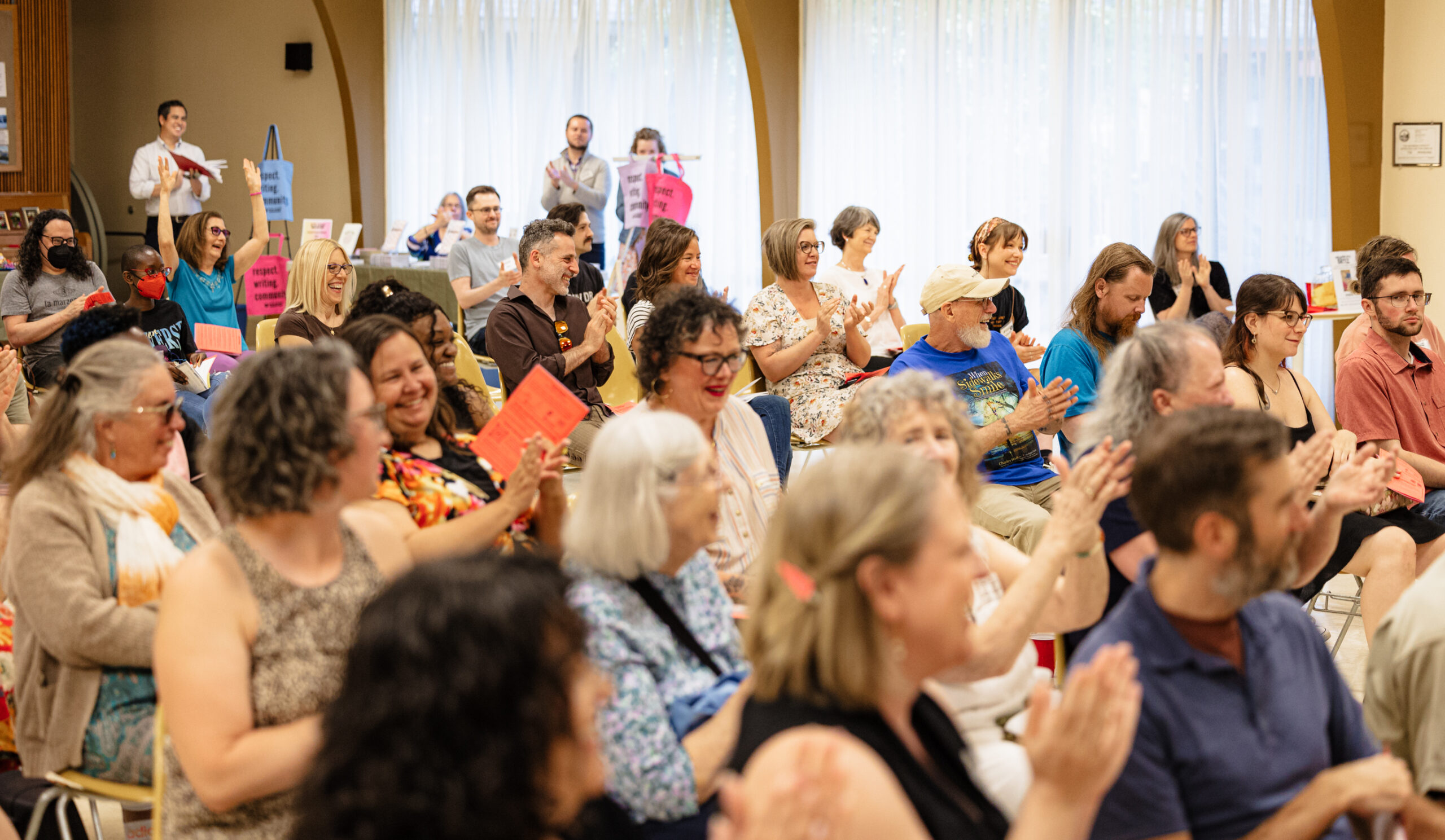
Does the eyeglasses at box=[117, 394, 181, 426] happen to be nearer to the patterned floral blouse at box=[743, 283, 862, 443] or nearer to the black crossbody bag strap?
the black crossbody bag strap

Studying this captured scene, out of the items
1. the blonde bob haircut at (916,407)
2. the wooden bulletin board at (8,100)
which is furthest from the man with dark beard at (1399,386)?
the wooden bulletin board at (8,100)

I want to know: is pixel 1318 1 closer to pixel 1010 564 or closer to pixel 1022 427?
pixel 1022 427

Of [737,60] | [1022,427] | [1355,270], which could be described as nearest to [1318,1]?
[1355,270]

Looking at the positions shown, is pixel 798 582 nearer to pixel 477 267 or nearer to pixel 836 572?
pixel 836 572

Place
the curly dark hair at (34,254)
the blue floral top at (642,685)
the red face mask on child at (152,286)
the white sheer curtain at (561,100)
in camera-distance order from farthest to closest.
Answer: the white sheer curtain at (561,100) < the curly dark hair at (34,254) < the red face mask on child at (152,286) < the blue floral top at (642,685)

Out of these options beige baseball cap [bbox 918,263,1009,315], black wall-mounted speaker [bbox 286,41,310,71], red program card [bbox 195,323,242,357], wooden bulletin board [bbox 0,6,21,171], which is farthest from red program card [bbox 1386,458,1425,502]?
wooden bulletin board [bbox 0,6,21,171]

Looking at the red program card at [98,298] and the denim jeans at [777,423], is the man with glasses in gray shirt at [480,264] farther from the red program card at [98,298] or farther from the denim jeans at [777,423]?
the denim jeans at [777,423]

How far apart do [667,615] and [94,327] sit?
200 centimetres

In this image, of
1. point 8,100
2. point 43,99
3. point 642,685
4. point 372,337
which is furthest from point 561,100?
point 642,685

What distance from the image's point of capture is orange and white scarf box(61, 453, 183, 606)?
210 cm

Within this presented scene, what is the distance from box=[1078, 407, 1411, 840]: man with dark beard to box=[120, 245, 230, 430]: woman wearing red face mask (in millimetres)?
4247

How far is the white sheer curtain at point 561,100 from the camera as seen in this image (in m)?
9.79

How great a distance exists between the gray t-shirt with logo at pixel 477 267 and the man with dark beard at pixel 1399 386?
4576mm

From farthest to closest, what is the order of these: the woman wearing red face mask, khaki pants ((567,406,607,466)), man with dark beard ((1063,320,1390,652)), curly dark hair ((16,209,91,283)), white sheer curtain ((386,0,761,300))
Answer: white sheer curtain ((386,0,761,300)) → curly dark hair ((16,209,91,283)) → the woman wearing red face mask → khaki pants ((567,406,607,466)) → man with dark beard ((1063,320,1390,652))
